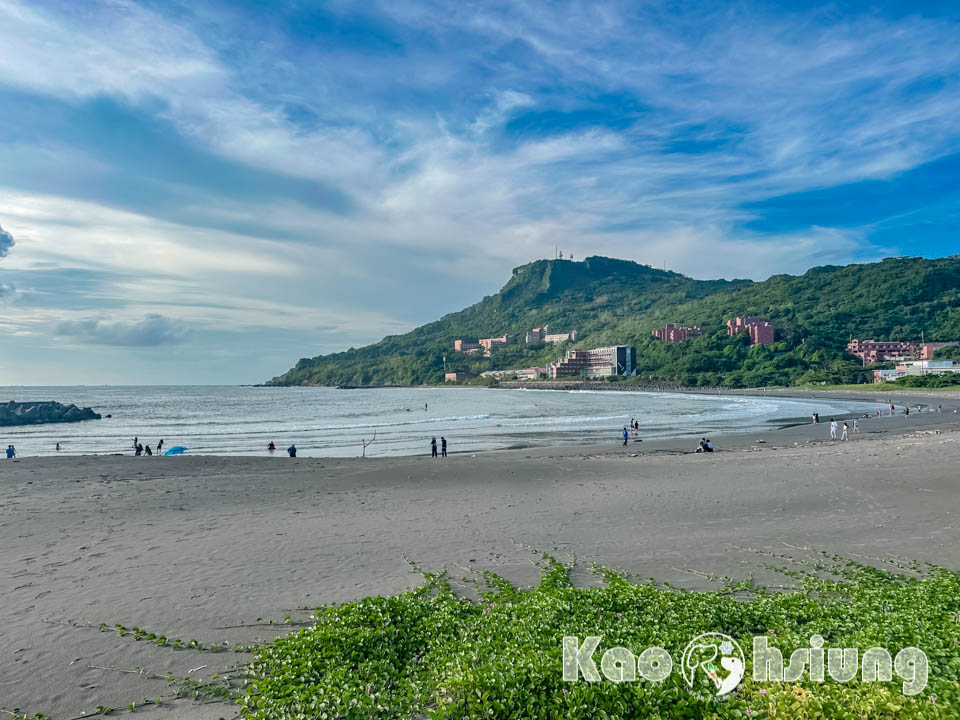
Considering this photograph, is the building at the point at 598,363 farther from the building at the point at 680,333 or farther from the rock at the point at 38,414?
the rock at the point at 38,414

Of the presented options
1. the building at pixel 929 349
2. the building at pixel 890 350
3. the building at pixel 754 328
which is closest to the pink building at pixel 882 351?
the building at pixel 890 350

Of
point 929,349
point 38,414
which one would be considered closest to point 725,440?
point 38,414

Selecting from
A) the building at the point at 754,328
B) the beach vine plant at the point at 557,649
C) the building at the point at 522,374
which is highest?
the building at the point at 754,328

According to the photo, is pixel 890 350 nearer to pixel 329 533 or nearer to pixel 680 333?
pixel 680 333

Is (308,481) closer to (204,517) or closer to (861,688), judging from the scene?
(204,517)

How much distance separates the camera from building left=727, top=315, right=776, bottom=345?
146 m

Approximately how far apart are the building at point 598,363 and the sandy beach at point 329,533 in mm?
149641

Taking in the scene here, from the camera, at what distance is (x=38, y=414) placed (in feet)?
200

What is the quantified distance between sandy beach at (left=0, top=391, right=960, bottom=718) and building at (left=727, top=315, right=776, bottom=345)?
137 metres

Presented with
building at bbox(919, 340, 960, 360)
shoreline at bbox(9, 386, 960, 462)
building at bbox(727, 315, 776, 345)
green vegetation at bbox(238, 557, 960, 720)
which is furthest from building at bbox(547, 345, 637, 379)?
green vegetation at bbox(238, 557, 960, 720)

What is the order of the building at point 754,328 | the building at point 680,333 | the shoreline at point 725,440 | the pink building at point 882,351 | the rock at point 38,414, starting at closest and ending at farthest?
1. the shoreline at point 725,440
2. the rock at point 38,414
3. the pink building at point 882,351
4. the building at point 754,328
5. the building at point 680,333

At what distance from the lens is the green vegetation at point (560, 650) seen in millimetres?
4223

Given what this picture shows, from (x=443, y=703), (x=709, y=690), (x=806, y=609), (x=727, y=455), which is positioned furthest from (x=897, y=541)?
(x=727, y=455)

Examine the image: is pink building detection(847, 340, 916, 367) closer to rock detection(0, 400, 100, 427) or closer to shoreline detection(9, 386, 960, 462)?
shoreline detection(9, 386, 960, 462)
